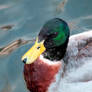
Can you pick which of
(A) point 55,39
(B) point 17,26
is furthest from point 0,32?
(A) point 55,39

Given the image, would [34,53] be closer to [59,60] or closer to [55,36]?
[55,36]

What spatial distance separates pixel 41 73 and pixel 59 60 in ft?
1.00

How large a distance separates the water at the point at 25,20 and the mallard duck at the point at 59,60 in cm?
77

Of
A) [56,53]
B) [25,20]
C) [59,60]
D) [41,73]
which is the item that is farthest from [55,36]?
[25,20]

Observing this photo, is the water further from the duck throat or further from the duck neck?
the duck neck

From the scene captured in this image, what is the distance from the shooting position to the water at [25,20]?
17.3 ft

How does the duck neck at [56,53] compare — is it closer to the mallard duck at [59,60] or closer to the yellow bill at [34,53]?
the mallard duck at [59,60]

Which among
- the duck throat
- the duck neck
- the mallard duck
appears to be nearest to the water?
the duck throat

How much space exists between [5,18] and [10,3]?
0.45 meters

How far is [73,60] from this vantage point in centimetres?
414

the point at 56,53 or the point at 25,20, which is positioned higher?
the point at 56,53

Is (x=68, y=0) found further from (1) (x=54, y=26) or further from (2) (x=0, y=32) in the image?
(1) (x=54, y=26)

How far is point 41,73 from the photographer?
4.39m

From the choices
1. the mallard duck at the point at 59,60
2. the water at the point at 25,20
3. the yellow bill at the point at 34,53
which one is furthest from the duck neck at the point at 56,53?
the water at the point at 25,20
